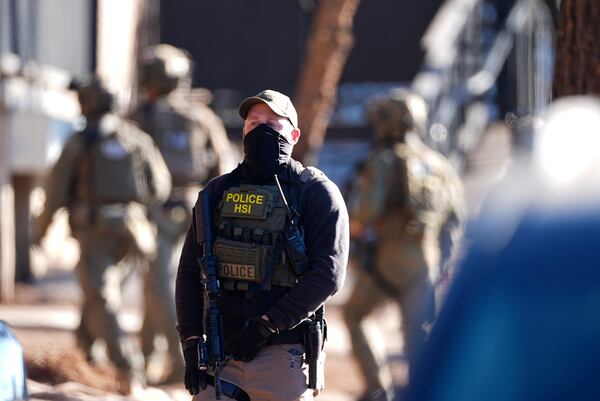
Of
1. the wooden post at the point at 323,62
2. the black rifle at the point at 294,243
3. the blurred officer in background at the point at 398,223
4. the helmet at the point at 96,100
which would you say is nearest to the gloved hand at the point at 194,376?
the black rifle at the point at 294,243

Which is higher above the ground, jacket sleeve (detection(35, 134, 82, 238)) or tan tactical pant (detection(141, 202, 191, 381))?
jacket sleeve (detection(35, 134, 82, 238))

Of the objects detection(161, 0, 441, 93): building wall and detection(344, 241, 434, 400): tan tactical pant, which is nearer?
detection(344, 241, 434, 400): tan tactical pant

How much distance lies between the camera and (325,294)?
4926mm

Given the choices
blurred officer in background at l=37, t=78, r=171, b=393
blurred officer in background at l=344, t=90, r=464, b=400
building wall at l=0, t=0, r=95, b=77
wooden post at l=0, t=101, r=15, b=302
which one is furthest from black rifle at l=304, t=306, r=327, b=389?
building wall at l=0, t=0, r=95, b=77

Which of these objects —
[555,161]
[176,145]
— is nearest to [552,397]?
[555,161]

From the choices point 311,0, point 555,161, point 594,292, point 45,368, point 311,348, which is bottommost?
point 45,368

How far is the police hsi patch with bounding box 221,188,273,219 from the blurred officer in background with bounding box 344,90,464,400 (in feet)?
12.1

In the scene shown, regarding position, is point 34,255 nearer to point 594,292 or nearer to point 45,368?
point 45,368

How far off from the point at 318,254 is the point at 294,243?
0.09 metres

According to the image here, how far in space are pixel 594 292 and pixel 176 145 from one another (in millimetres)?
7459

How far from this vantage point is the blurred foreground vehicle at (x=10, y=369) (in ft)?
16.6

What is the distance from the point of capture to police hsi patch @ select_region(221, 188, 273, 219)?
4973mm

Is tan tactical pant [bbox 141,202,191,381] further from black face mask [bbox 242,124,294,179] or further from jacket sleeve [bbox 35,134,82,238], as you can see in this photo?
black face mask [bbox 242,124,294,179]

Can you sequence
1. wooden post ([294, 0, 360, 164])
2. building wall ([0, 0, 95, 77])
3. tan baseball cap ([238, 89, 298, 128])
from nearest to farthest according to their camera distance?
tan baseball cap ([238, 89, 298, 128]) → building wall ([0, 0, 95, 77]) → wooden post ([294, 0, 360, 164])
